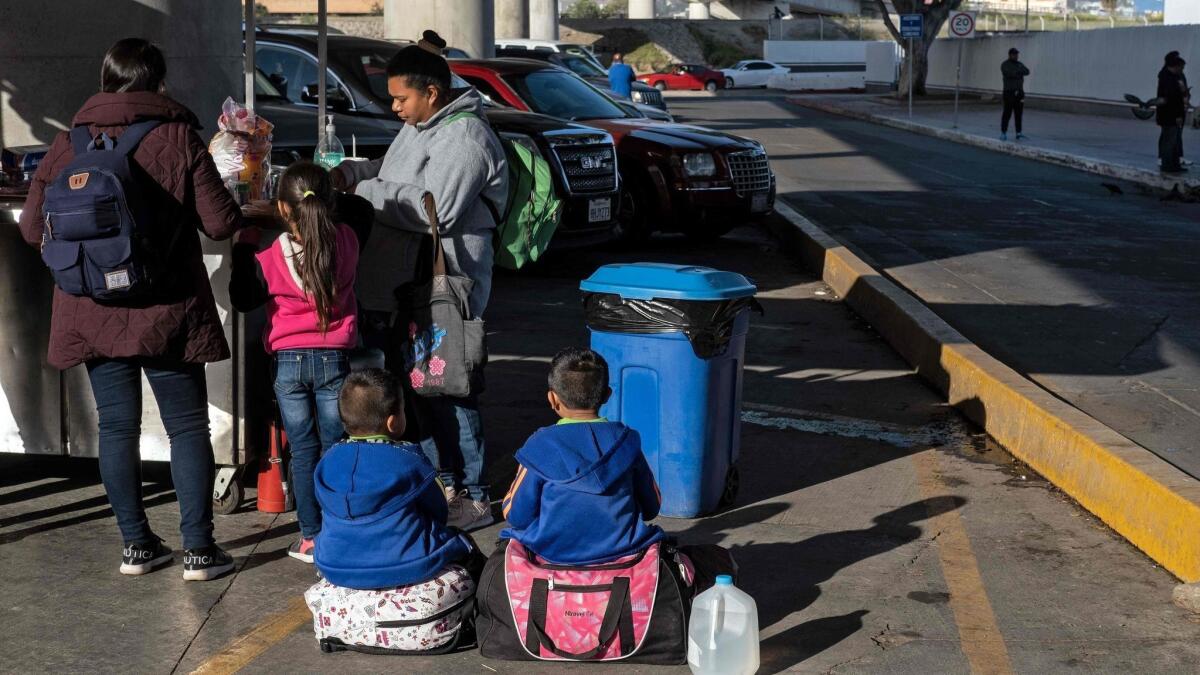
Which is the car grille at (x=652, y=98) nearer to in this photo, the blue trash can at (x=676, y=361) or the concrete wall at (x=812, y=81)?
the blue trash can at (x=676, y=361)

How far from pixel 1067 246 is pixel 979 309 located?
3.91 metres

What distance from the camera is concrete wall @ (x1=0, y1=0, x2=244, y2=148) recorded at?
7512 mm

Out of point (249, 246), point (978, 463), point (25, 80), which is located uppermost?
point (25, 80)

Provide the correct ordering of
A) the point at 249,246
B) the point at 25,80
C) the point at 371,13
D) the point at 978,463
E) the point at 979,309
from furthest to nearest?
the point at 371,13 → the point at 979,309 → the point at 25,80 → the point at 978,463 → the point at 249,246

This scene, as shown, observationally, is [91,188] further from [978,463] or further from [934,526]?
[978,463]

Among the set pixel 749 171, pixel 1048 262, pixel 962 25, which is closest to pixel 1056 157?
pixel 962 25

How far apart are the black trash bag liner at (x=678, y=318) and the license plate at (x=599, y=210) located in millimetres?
6841

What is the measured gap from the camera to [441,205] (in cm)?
559

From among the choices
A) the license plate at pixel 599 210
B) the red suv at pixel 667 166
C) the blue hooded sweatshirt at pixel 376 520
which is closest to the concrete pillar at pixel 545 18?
the red suv at pixel 667 166

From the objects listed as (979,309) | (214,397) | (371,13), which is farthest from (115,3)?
(371,13)

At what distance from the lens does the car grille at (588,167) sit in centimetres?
1266

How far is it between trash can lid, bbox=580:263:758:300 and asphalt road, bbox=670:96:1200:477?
2491 mm

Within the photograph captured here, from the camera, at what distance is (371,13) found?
87312mm

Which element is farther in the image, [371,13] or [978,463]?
[371,13]
